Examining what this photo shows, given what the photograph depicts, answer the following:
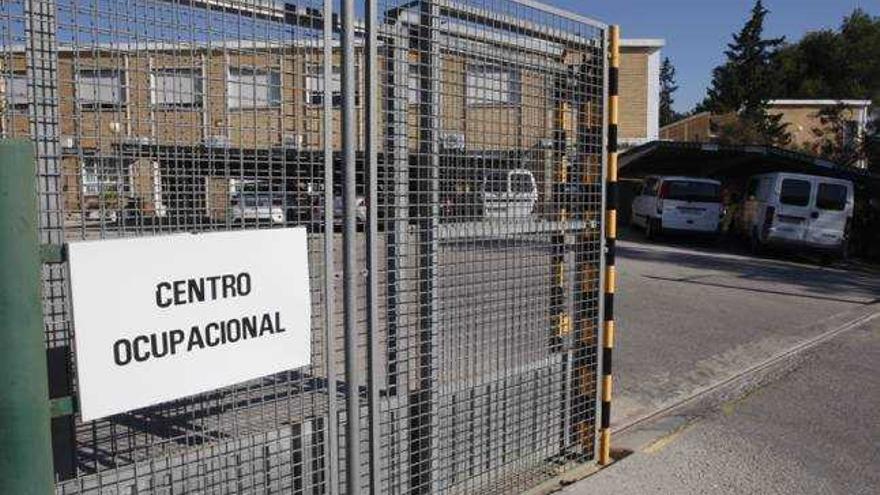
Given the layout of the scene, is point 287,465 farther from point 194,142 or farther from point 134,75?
point 134,75

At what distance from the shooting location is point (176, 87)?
286 centimetres

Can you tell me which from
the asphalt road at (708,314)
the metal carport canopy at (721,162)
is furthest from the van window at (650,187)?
the asphalt road at (708,314)

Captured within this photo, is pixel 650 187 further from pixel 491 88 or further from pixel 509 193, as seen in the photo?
pixel 491 88

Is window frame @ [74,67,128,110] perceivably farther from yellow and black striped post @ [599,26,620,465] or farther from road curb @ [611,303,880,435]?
road curb @ [611,303,880,435]

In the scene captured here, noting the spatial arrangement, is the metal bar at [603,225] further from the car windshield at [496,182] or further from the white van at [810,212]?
the white van at [810,212]

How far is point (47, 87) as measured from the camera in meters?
2.53

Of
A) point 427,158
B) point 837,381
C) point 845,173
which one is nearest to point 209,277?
point 427,158

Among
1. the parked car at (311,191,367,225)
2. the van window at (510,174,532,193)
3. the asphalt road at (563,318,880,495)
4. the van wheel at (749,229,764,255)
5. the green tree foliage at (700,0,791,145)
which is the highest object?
the green tree foliage at (700,0,791,145)

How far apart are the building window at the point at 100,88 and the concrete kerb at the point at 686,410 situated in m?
3.00

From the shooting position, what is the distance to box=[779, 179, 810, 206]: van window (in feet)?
63.8

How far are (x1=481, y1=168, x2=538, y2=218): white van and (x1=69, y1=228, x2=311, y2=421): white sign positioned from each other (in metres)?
1.21

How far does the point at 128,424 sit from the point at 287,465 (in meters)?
0.65

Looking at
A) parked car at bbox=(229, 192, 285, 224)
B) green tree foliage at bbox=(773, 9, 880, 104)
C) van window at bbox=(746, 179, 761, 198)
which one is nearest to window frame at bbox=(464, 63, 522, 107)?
parked car at bbox=(229, 192, 285, 224)

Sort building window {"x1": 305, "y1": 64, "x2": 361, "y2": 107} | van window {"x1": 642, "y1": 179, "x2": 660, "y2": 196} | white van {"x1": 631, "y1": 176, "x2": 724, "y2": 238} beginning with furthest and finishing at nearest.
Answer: van window {"x1": 642, "y1": 179, "x2": 660, "y2": 196}, white van {"x1": 631, "y1": 176, "x2": 724, "y2": 238}, building window {"x1": 305, "y1": 64, "x2": 361, "y2": 107}
